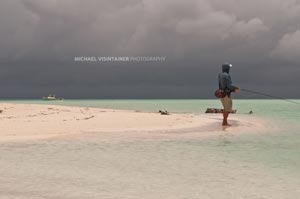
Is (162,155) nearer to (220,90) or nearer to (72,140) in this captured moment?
(72,140)

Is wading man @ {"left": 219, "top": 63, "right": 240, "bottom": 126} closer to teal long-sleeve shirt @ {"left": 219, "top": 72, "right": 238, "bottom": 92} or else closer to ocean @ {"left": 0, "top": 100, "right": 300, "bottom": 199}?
teal long-sleeve shirt @ {"left": 219, "top": 72, "right": 238, "bottom": 92}

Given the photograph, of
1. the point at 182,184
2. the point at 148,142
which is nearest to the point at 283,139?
the point at 148,142

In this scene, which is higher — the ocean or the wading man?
the wading man

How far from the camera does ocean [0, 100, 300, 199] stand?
8414 millimetres

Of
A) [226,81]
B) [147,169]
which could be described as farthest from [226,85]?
[147,169]

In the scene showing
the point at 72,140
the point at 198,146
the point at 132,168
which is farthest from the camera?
the point at 72,140

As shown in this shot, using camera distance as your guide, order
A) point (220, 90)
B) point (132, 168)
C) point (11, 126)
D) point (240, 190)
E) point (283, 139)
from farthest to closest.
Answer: point (220, 90) < point (11, 126) < point (283, 139) < point (132, 168) < point (240, 190)

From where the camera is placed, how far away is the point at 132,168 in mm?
11227

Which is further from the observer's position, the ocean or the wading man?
the wading man

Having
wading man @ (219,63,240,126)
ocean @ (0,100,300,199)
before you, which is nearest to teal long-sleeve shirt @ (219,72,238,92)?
wading man @ (219,63,240,126)

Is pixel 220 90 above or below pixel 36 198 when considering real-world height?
above

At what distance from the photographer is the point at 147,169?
1107 centimetres

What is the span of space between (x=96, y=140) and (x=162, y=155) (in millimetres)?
5020

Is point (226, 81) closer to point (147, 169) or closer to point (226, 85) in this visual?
point (226, 85)
